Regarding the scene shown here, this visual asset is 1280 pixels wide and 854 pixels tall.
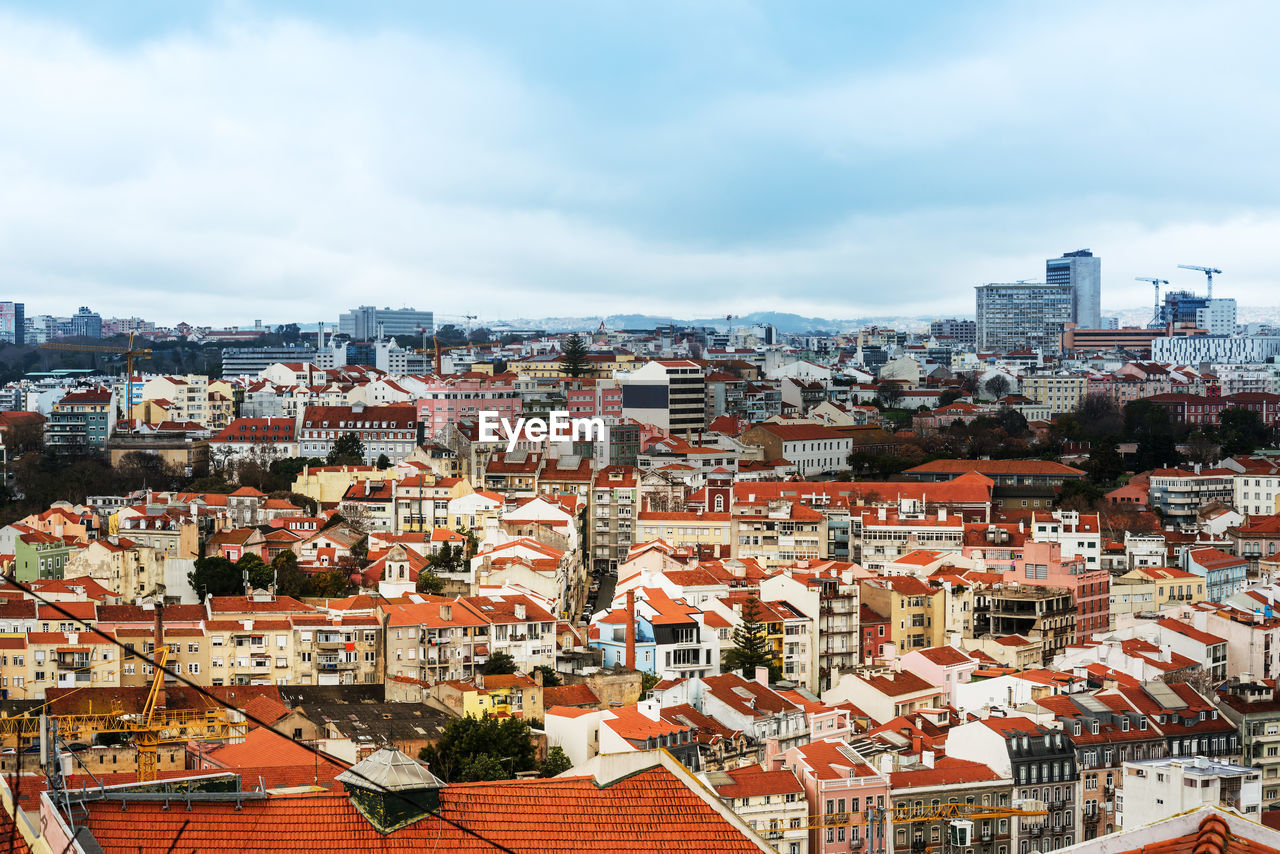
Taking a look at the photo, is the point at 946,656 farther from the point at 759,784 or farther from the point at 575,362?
the point at 575,362

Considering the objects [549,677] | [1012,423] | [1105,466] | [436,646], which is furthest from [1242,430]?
[436,646]

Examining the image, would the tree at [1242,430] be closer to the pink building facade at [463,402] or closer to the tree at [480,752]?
the pink building facade at [463,402]

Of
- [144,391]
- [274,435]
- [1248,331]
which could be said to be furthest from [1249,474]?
[1248,331]

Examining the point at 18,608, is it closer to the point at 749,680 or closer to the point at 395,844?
the point at 749,680

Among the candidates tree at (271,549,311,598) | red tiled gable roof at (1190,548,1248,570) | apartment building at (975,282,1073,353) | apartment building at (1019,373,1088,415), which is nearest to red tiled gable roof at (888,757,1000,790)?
tree at (271,549,311,598)

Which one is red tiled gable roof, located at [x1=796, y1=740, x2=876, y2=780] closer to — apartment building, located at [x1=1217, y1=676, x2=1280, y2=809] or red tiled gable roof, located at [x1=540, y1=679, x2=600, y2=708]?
red tiled gable roof, located at [x1=540, y1=679, x2=600, y2=708]

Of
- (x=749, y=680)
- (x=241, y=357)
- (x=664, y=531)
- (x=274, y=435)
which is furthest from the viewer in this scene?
(x=241, y=357)
